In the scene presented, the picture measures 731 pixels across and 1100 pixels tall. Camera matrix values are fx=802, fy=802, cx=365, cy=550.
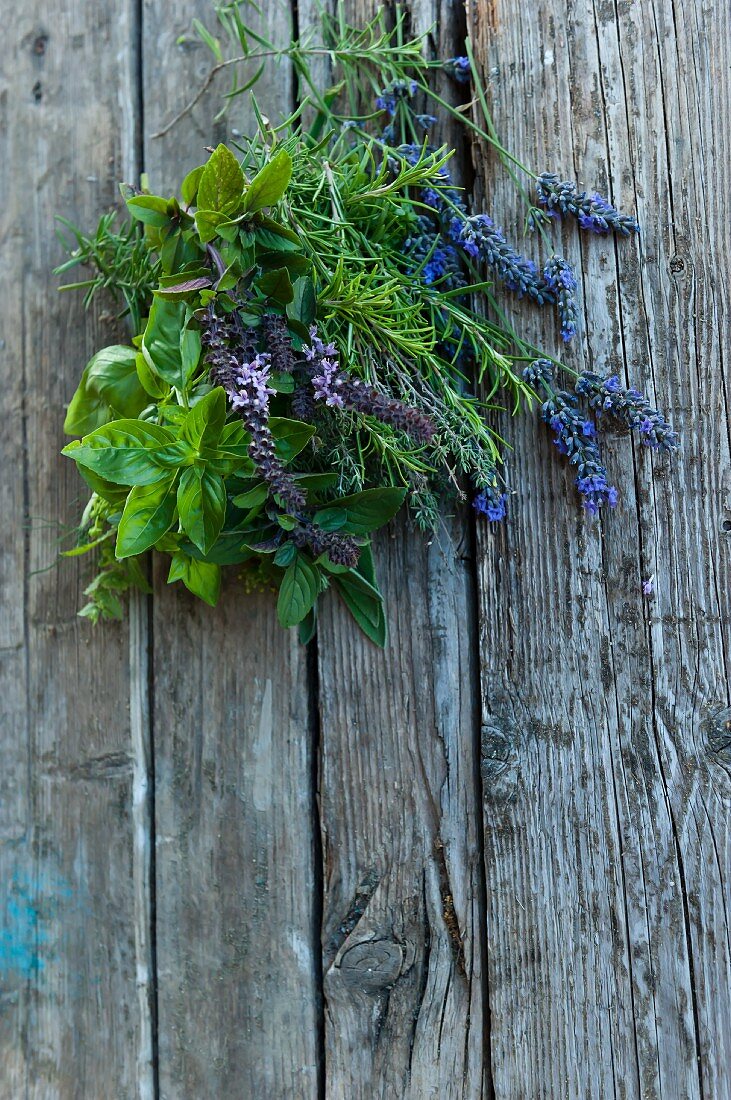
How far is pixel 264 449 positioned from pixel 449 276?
0.37m

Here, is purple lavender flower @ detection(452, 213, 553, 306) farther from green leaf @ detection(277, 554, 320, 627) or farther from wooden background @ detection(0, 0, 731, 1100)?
green leaf @ detection(277, 554, 320, 627)

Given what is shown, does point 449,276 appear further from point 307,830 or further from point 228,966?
point 228,966

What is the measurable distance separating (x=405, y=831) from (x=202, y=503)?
54 centimetres

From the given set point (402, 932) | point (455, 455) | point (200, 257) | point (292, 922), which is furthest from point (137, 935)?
point (200, 257)

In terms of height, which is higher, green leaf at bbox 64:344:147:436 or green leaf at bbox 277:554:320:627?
green leaf at bbox 64:344:147:436

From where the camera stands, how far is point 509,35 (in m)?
1.09

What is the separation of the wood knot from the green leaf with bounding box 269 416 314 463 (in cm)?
67

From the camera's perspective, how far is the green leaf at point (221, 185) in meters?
0.82

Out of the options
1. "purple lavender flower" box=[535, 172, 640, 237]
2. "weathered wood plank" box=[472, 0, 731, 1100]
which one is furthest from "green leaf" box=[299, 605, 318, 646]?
"purple lavender flower" box=[535, 172, 640, 237]

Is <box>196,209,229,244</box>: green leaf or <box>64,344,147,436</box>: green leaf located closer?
<box>196,209,229,244</box>: green leaf

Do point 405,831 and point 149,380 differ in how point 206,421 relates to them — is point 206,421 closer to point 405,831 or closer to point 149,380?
point 149,380

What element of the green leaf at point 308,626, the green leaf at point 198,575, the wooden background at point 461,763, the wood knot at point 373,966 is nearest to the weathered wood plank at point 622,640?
the wooden background at point 461,763

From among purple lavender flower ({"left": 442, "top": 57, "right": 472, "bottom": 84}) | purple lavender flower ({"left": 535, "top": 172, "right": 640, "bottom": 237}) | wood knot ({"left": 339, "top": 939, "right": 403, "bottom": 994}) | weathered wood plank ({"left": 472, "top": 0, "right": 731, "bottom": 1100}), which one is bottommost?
wood knot ({"left": 339, "top": 939, "right": 403, "bottom": 994})

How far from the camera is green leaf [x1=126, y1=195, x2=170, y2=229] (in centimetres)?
90
